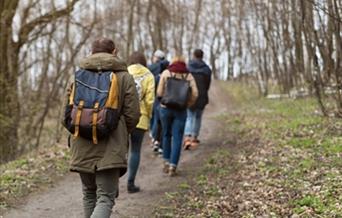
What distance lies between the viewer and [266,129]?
1324 centimetres

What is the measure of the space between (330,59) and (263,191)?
4975 mm

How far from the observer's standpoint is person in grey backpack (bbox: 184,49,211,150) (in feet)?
40.2

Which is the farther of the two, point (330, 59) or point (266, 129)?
point (266, 129)

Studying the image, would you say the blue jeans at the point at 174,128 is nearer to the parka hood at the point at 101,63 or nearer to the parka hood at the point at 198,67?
the parka hood at the point at 198,67

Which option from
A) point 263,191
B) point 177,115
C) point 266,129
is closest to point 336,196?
point 263,191

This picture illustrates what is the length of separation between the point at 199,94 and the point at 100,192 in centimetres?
736

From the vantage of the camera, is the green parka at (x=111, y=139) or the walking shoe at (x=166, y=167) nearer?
the green parka at (x=111, y=139)

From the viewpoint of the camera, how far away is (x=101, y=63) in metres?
5.35

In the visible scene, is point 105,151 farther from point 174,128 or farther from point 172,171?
point 172,171

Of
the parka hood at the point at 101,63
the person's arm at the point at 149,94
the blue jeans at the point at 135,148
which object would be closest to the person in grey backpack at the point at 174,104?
the person's arm at the point at 149,94

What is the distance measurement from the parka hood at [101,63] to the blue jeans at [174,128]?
159 inches

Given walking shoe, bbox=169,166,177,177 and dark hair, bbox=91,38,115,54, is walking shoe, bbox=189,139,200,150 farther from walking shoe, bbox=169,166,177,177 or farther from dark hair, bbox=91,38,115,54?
dark hair, bbox=91,38,115,54

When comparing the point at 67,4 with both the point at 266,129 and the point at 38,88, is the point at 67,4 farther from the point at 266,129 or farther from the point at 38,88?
the point at 266,129

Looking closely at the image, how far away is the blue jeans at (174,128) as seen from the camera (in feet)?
30.8
